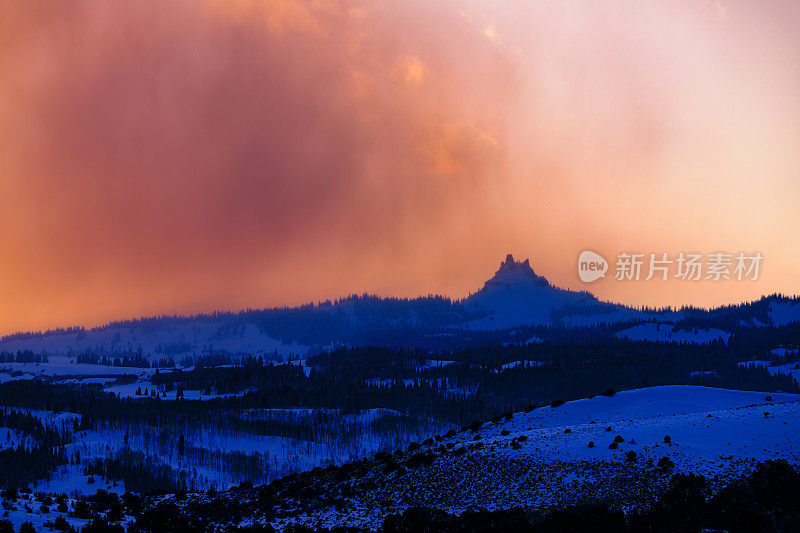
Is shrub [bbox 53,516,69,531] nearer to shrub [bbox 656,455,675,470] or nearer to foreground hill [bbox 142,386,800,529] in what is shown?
foreground hill [bbox 142,386,800,529]

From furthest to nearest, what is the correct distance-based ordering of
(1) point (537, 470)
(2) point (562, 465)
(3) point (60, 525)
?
(1) point (537, 470) < (2) point (562, 465) < (3) point (60, 525)

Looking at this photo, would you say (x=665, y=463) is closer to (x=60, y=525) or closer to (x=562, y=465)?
(x=562, y=465)

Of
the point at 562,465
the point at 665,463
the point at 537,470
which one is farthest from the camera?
the point at 537,470

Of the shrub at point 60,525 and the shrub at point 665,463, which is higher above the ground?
the shrub at point 665,463

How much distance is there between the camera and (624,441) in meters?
71.0

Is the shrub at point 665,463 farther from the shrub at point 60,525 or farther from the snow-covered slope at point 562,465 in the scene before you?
the shrub at point 60,525

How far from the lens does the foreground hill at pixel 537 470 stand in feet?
209

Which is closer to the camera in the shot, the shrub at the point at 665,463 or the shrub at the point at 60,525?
the shrub at the point at 60,525

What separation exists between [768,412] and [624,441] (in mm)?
13083

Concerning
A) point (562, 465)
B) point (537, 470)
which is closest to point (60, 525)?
point (537, 470)

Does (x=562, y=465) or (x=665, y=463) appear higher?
(x=665, y=463)

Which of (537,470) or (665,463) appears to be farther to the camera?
(537,470)

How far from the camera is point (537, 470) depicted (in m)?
70.2

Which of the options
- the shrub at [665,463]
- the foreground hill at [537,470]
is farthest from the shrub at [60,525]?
the shrub at [665,463]
